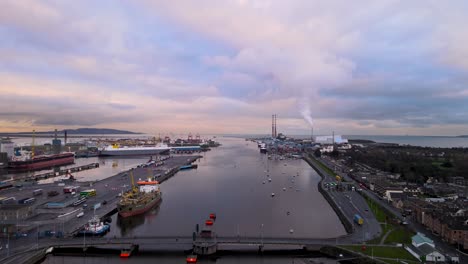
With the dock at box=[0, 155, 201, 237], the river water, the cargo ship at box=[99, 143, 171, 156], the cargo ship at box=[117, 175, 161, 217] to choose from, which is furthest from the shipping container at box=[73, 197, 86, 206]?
the cargo ship at box=[99, 143, 171, 156]

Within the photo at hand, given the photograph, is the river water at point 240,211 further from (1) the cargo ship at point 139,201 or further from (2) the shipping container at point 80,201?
(2) the shipping container at point 80,201

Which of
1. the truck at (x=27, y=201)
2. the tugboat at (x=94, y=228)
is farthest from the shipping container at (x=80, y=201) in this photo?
the tugboat at (x=94, y=228)

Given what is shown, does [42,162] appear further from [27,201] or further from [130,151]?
[27,201]

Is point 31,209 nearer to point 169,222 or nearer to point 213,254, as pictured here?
point 169,222

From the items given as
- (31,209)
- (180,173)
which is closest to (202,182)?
(180,173)

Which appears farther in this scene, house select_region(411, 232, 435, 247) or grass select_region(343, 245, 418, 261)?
house select_region(411, 232, 435, 247)

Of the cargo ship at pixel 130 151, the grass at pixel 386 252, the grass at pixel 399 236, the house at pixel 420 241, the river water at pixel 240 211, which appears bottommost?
the river water at pixel 240 211

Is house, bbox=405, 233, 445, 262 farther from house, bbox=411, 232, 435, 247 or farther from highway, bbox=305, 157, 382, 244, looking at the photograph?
highway, bbox=305, 157, 382, 244

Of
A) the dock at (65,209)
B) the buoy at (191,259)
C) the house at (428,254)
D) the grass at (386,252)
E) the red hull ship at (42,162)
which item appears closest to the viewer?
the house at (428,254)
